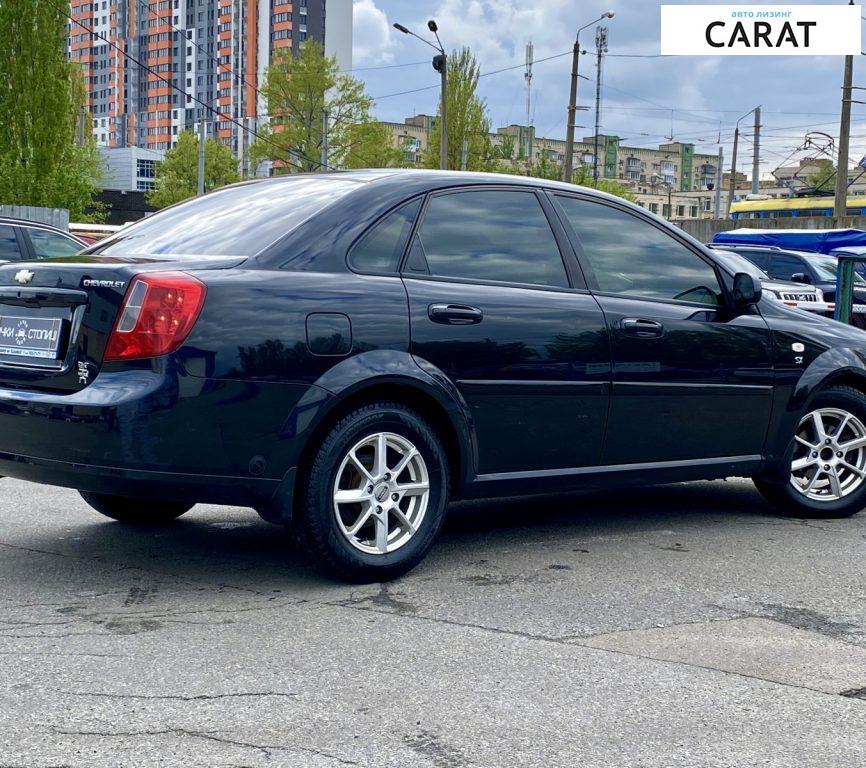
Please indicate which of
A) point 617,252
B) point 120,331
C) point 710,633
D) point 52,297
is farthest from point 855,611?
point 52,297

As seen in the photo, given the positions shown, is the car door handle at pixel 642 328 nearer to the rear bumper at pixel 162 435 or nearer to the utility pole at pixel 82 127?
the rear bumper at pixel 162 435

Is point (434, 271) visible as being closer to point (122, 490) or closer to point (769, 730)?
point (122, 490)

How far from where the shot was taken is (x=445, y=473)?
484 cm

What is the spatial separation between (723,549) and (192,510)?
2562 millimetres

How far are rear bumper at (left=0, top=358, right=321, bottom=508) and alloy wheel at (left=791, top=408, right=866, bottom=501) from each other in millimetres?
2958

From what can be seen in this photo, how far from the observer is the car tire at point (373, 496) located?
4.49m

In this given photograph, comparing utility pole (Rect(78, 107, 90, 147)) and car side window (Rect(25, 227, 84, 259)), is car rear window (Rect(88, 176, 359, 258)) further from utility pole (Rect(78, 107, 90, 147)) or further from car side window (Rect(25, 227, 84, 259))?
utility pole (Rect(78, 107, 90, 147))

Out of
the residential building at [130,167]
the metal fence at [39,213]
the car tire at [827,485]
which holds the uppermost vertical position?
the residential building at [130,167]

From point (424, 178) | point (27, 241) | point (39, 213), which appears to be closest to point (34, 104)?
point (39, 213)

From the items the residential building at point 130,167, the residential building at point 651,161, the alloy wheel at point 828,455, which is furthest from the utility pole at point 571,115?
the residential building at point 651,161

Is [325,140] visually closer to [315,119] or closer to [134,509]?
[315,119]

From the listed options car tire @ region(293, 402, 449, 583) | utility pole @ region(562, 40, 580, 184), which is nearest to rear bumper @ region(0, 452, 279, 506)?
car tire @ region(293, 402, 449, 583)

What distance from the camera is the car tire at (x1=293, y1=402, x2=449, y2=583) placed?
4.49 metres

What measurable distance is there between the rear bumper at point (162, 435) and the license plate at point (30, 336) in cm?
17
